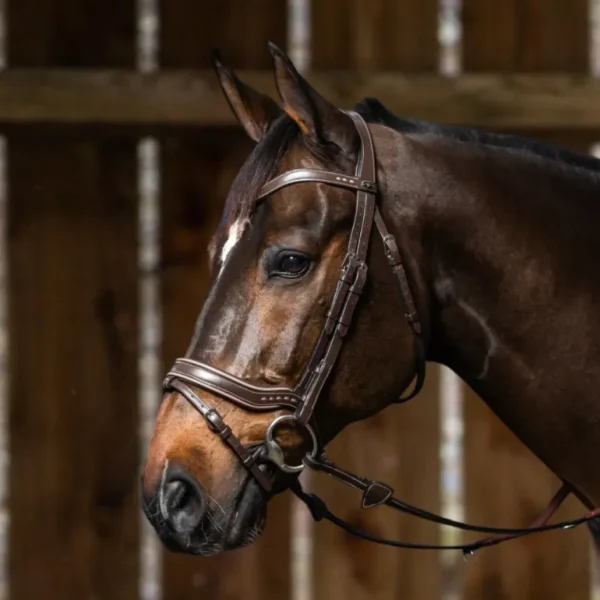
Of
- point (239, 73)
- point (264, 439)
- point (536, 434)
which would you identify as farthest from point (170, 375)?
point (239, 73)

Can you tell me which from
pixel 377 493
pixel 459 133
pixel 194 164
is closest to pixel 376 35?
pixel 194 164

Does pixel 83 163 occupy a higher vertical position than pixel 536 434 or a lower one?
higher

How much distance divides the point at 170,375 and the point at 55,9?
1.33 m

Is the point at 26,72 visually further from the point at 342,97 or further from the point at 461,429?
the point at 461,429

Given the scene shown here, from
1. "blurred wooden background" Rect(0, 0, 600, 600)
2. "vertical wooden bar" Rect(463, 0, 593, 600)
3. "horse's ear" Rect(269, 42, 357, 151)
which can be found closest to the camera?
"horse's ear" Rect(269, 42, 357, 151)

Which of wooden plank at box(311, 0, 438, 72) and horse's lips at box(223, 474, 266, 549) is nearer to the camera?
horse's lips at box(223, 474, 266, 549)

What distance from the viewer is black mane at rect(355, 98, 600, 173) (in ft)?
4.66

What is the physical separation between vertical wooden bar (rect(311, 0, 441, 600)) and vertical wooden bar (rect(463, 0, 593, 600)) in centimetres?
11

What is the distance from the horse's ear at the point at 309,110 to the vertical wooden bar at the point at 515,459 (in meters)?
1.16

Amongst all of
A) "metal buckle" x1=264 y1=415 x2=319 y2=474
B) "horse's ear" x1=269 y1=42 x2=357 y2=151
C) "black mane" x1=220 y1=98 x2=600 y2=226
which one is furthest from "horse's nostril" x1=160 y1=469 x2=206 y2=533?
"horse's ear" x1=269 y1=42 x2=357 y2=151

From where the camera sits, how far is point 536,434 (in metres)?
1.41

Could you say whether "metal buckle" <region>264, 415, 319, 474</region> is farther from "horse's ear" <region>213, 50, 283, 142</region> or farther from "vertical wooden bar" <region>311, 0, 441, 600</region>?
"vertical wooden bar" <region>311, 0, 441, 600</region>

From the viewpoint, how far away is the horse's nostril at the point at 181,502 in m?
1.25

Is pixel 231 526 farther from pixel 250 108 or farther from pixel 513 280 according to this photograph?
pixel 250 108
